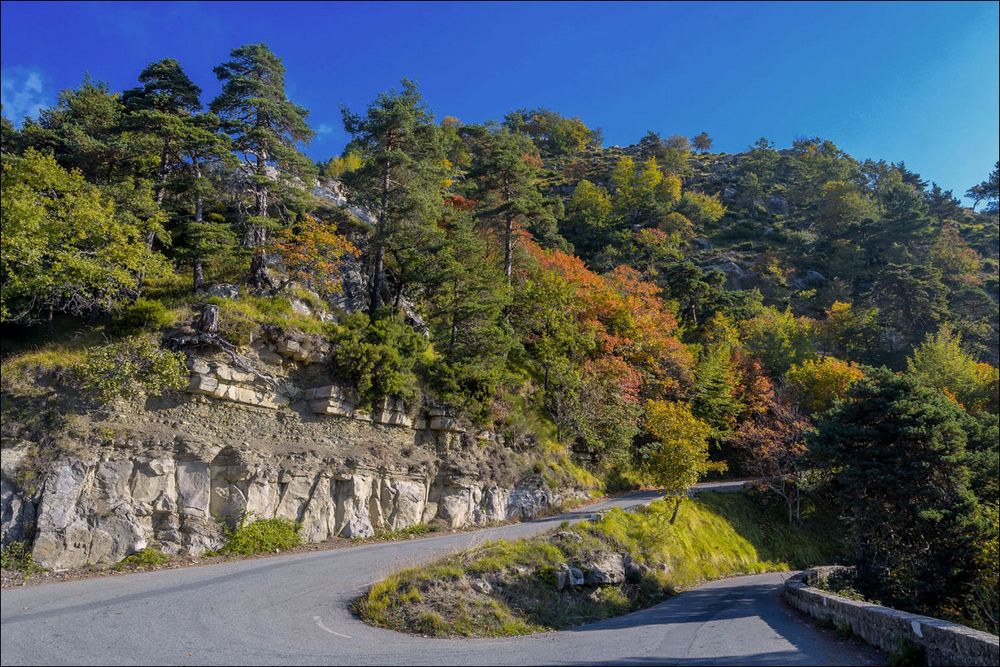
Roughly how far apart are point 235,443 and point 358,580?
21.8 feet

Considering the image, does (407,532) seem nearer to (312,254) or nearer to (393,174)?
(312,254)

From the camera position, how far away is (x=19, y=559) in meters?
11.4

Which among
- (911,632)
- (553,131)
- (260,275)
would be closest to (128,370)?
(260,275)

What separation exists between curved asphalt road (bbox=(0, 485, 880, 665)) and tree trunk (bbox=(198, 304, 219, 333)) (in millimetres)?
7221

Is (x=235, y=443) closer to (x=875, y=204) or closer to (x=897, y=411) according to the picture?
(x=897, y=411)

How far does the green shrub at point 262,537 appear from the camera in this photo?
46.8ft

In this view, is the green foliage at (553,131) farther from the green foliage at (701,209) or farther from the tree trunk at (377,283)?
the tree trunk at (377,283)

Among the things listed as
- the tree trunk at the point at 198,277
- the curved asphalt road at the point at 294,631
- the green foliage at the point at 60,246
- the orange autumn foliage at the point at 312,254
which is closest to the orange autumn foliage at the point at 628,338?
the orange autumn foliage at the point at 312,254

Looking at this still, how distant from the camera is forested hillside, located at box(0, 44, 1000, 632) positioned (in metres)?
14.8

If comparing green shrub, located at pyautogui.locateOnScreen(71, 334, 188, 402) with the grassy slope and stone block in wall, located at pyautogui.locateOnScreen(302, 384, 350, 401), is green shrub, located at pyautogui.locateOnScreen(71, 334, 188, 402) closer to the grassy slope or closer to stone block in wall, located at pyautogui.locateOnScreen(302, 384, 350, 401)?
stone block in wall, located at pyautogui.locateOnScreen(302, 384, 350, 401)

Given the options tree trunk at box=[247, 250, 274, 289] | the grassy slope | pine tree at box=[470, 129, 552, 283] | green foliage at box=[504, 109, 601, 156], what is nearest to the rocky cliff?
tree trunk at box=[247, 250, 274, 289]

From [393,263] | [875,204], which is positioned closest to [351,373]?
[393,263]

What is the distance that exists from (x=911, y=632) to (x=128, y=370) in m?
18.1

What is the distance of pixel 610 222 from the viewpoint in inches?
2527
